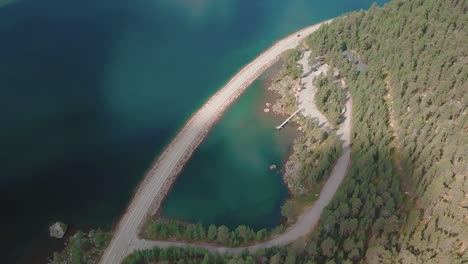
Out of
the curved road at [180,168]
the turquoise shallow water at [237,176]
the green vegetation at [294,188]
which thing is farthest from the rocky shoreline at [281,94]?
the curved road at [180,168]

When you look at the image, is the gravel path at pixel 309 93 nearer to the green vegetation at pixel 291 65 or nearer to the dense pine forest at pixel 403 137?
the green vegetation at pixel 291 65

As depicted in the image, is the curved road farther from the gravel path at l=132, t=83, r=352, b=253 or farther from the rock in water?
the rock in water

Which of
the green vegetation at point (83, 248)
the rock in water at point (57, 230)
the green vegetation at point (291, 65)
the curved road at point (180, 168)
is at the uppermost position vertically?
the green vegetation at point (291, 65)

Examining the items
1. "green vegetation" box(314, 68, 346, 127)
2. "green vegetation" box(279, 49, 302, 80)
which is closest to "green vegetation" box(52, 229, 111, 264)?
"green vegetation" box(314, 68, 346, 127)

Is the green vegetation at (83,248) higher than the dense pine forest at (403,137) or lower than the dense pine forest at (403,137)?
lower

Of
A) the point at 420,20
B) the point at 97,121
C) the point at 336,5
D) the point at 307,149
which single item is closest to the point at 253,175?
the point at 307,149

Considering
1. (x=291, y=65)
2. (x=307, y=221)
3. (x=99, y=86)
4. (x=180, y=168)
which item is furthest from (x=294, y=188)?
(x=99, y=86)
